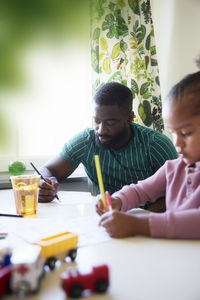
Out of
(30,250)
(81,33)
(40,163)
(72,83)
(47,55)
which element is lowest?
(40,163)

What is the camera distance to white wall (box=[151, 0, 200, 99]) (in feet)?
7.10

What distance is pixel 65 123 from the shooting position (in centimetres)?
216

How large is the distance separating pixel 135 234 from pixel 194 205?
0.21 m

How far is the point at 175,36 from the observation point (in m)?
2.19

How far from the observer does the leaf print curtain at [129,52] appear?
6.50 ft

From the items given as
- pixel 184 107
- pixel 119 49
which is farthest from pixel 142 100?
pixel 184 107

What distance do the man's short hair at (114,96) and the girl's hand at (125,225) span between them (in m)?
0.80

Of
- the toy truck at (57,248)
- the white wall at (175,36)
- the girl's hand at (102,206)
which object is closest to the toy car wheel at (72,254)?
the toy truck at (57,248)

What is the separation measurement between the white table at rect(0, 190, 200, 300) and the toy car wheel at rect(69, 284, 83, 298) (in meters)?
0.02

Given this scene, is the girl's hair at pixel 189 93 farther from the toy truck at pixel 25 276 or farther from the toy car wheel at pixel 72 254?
the toy truck at pixel 25 276

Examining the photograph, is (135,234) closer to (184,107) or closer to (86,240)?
(86,240)

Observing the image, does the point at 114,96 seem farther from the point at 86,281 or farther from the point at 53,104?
the point at 86,281

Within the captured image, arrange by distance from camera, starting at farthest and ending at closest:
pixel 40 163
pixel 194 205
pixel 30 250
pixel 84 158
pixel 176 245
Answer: pixel 40 163
pixel 84 158
pixel 194 205
pixel 176 245
pixel 30 250

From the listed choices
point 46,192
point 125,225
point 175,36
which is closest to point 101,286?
point 125,225
